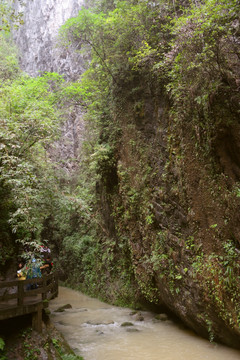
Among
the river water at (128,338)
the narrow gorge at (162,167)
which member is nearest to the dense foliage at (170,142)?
the narrow gorge at (162,167)

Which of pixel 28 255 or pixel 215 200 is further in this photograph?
pixel 28 255

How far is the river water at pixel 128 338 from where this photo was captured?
26.5ft

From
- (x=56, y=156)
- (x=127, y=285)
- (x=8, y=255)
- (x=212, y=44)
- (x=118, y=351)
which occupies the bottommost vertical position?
(x=118, y=351)

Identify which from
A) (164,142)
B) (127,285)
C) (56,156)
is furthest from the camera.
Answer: (56,156)

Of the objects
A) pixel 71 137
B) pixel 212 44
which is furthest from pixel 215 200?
pixel 71 137

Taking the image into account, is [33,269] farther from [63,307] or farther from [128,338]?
[63,307]

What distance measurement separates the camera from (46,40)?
Answer: 31.8 metres

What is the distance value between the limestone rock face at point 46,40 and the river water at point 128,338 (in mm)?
23174

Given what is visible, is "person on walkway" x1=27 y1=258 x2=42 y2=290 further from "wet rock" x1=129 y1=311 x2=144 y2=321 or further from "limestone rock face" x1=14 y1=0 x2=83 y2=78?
"limestone rock face" x1=14 y1=0 x2=83 y2=78

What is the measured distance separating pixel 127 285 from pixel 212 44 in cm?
1101

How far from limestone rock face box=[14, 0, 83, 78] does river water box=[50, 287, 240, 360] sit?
2317 centimetres

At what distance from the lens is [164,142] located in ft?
36.8

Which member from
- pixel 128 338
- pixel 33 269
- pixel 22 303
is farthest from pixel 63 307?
pixel 22 303

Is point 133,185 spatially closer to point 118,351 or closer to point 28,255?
point 28,255
